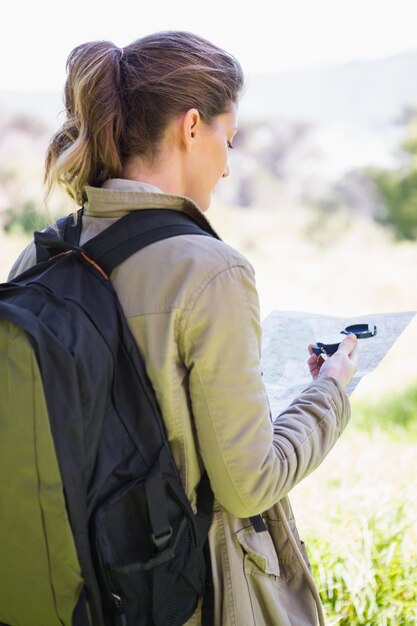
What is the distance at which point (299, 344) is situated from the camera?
5.66 ft

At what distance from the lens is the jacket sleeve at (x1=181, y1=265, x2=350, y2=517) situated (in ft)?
3.92

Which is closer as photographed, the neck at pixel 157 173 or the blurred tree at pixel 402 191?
the neck at pixel 157 173

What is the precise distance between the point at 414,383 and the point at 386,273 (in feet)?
6.98

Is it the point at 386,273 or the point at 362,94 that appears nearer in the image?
the point at 386,273

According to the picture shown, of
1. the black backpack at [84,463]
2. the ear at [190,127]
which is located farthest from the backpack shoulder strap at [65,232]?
the ear at [190,127]

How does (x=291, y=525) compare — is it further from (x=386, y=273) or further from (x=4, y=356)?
(x=386, y=273)

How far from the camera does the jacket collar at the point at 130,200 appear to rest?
4.29 ft

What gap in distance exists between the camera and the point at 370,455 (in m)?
3.72

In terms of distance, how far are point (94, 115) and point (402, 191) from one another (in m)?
7.53

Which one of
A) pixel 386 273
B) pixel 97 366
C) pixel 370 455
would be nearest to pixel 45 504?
pixel 97 366

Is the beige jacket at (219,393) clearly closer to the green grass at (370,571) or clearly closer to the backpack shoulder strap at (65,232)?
the backpack shoulder strap at (65,232)

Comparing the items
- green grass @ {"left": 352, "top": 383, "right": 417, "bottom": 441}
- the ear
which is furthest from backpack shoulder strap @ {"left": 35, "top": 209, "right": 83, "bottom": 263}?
green grass @ {"left": 352, "top": 383, "right": 417, "bottom": 441}

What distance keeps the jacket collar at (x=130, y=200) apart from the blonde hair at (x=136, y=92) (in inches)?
2.1

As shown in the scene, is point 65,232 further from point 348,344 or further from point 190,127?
point 348,344
